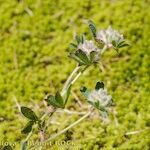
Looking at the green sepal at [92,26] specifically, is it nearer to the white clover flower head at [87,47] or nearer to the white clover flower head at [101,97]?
the white clover flower head at [87,47]

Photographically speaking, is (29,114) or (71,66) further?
(71,66)

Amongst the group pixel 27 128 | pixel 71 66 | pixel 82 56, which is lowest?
pixel 27 128

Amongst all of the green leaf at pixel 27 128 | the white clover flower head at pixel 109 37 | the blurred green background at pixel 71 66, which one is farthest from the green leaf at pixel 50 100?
the blurred green background at pixel 71 66

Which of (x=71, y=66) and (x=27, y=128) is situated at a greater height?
(x=71, y=66)

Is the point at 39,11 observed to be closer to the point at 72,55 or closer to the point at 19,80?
the point at 19,80

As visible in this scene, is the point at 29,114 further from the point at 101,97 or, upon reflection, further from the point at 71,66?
the point at 71,66

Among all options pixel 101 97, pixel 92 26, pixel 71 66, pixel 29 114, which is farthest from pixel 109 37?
pixel 71 66

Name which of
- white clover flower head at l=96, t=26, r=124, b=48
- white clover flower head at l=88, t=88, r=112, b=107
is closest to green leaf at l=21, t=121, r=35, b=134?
white clover flower head at l=88, t=88, r=112, b=107

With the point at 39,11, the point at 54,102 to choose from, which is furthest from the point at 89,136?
the point at 39,11
